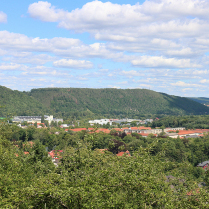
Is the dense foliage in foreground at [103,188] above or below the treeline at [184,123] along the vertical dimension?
above

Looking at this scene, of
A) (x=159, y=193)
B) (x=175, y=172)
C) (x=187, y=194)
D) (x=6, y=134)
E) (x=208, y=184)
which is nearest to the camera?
(x=159, y=193)

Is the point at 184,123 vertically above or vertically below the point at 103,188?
below

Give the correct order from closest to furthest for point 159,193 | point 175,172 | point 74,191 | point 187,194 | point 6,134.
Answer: point 74,191
point 159,193
point 187,194
point 175,172
point 6,134

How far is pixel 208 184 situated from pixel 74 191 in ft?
23.2

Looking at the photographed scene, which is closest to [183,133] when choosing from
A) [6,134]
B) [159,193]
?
[6,134]

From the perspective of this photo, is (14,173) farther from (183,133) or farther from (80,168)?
(183,133)

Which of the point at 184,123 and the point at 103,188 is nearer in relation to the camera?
the point at 103,188

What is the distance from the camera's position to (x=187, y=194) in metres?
11.2

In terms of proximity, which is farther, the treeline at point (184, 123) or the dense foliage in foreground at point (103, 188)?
the treeline at point (184, 123)

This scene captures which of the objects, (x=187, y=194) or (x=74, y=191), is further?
(x=187, y=194)

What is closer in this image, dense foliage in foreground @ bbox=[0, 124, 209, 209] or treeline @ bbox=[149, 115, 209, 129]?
dense foliage in foreground @ bbox=[0, 124, 209, 209]

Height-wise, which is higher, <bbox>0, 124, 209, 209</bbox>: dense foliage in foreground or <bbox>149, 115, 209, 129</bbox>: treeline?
<bbox>0, 124, 209, 209</bbox>: dense foliage in foreground

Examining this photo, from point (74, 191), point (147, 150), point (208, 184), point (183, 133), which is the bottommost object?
point (183, 133)

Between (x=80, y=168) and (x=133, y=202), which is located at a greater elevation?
(x=80, y=168)
